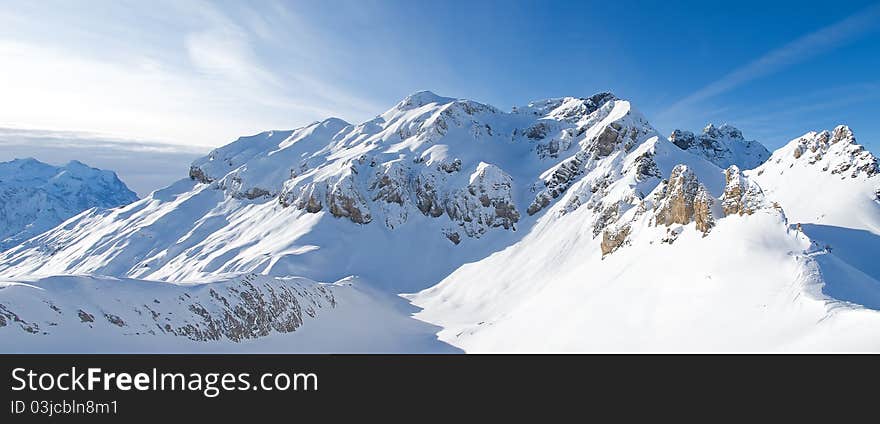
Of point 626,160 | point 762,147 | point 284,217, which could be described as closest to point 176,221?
point 284,217

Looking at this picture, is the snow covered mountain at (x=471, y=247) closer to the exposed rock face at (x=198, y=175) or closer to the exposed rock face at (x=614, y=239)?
the exposed rock face at (x=614, y=239)

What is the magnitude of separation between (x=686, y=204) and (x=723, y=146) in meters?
152

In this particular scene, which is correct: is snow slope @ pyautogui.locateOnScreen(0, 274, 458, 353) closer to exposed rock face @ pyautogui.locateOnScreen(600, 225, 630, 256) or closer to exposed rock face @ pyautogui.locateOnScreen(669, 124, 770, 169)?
exposed rock face @ pyautogui.locateOnScreen(600, 225, 630, 256)

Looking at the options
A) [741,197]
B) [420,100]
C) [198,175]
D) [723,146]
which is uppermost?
[420,100]

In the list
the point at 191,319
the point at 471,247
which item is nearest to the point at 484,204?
the point at 471,247

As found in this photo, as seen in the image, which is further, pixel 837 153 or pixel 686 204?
pixel 837 153

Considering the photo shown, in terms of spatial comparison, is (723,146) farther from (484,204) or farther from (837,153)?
(837,153)

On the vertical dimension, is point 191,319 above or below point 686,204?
below

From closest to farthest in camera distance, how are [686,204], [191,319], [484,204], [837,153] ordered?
[191,319]
[686,204]
[837,153]
[484,204]

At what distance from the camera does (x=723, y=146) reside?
16525cm

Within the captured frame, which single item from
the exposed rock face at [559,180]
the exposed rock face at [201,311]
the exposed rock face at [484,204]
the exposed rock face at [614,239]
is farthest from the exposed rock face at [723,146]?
the exposed rock face at [201,311]

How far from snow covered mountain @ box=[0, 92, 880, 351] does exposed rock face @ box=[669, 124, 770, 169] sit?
121cm

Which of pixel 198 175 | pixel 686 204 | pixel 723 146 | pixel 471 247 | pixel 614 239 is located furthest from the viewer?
pixel 723 146
